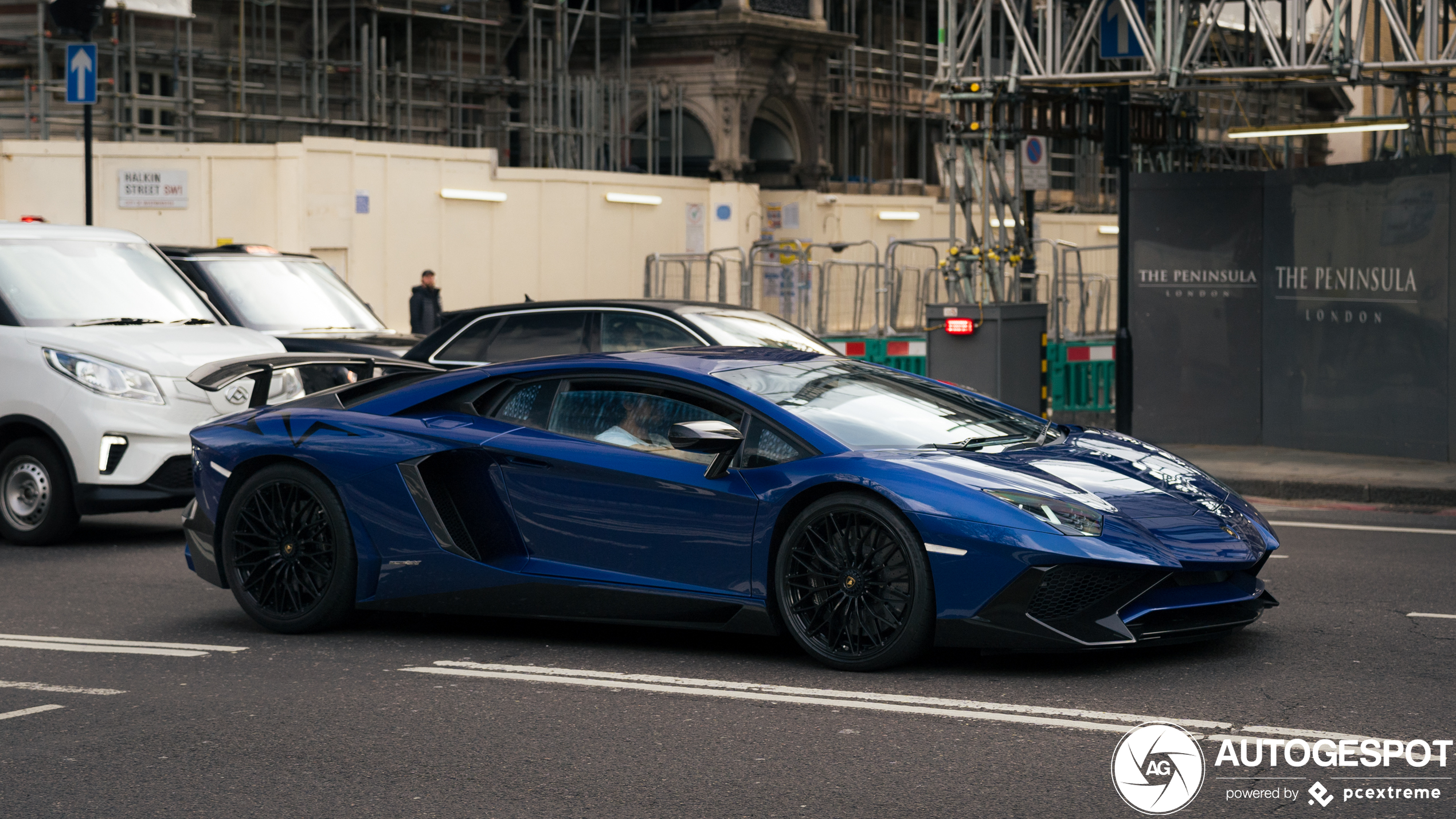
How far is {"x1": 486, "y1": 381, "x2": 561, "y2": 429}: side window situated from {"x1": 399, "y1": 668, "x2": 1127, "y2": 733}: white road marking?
1127 millimetres

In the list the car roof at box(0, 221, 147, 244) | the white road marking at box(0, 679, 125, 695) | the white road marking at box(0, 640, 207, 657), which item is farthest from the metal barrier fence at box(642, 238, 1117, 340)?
the white road marking at box(0, 679, 125, 695)

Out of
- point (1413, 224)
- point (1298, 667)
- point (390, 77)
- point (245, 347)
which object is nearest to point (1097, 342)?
point (1413, 224)

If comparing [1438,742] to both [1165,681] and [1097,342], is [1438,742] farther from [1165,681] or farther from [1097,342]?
[1097,342]

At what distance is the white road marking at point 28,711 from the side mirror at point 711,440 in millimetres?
2565

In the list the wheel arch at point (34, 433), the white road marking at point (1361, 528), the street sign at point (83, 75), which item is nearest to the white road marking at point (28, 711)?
the wheel arch at point (34, 433)

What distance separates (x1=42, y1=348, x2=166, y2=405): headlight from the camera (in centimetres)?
1121

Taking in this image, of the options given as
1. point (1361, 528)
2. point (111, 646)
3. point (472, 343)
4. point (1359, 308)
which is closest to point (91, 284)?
point (472, 343)

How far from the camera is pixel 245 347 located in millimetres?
11984

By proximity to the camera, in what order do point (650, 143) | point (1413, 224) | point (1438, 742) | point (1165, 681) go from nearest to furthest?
point (1438, 742)
point (1165, 681)
point (1413, 224)
point (650, 143)

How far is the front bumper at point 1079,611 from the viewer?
6.49 metres

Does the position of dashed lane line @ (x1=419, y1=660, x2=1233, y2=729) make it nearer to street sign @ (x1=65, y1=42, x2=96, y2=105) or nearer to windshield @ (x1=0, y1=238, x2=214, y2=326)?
windshield @ (x1=0, y1=238, x2=214, y2=326)

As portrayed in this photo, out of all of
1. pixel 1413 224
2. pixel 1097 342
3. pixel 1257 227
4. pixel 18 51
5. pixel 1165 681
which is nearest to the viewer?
pixel 1165 681

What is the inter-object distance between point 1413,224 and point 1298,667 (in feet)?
30.6

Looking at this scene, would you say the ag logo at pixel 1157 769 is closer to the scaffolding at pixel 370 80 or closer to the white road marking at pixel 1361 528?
the white road marking at pixel 1361 528
